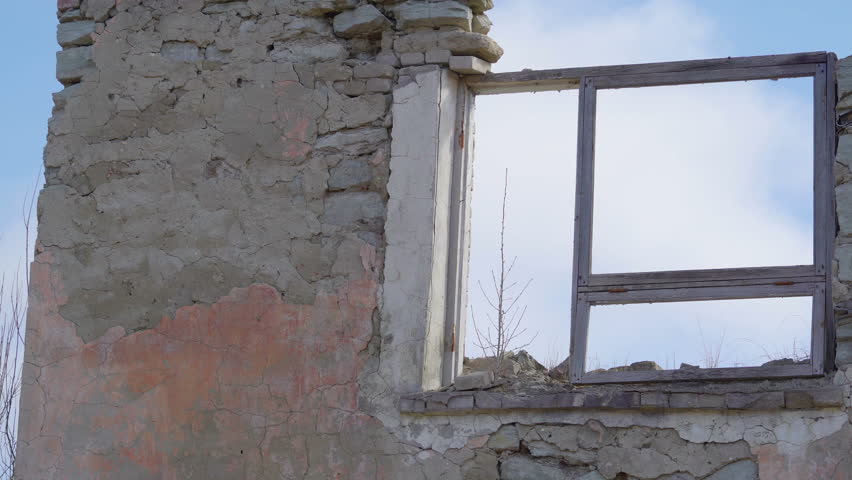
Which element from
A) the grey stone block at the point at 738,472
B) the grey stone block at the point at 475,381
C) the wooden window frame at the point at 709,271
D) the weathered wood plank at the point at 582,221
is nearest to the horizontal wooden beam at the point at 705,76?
the wooden window frame at the point at 709,271

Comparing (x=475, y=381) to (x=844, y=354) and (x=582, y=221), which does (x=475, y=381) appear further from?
(x=844, y=354)

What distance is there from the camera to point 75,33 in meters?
6.16

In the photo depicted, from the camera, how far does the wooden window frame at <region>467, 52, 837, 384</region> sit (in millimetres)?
5047

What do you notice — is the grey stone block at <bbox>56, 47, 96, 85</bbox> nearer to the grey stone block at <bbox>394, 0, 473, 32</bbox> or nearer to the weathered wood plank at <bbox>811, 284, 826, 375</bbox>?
the grey stone block at <bbox>394, 0, 473, 32</bbox>

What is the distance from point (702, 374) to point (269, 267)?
1.86 metres

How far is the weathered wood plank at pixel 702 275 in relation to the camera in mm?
5113

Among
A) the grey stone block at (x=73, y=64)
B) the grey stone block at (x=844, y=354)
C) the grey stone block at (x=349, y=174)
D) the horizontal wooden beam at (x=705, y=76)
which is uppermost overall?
the grey stone block at (x=73, y=64)

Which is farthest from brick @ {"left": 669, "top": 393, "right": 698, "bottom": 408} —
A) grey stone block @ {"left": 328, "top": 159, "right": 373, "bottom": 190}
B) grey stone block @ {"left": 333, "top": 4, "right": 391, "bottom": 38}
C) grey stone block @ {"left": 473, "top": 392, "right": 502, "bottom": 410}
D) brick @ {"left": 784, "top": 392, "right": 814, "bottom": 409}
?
grey stone block @ {"left": 333, "top": 4, "right": 391, "bottom": 38}

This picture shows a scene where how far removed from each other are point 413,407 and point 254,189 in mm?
1231

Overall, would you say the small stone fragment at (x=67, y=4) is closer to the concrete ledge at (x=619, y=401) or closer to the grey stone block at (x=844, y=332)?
the concrete ledge at (x=619, y=401)

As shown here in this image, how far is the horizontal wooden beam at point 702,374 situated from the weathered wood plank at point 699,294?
29 centimetres

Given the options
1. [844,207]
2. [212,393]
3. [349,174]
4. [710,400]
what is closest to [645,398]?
[710,400]

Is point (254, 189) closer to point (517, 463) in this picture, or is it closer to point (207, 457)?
point (207, 457)

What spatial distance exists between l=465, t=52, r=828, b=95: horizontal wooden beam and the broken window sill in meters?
1.32
